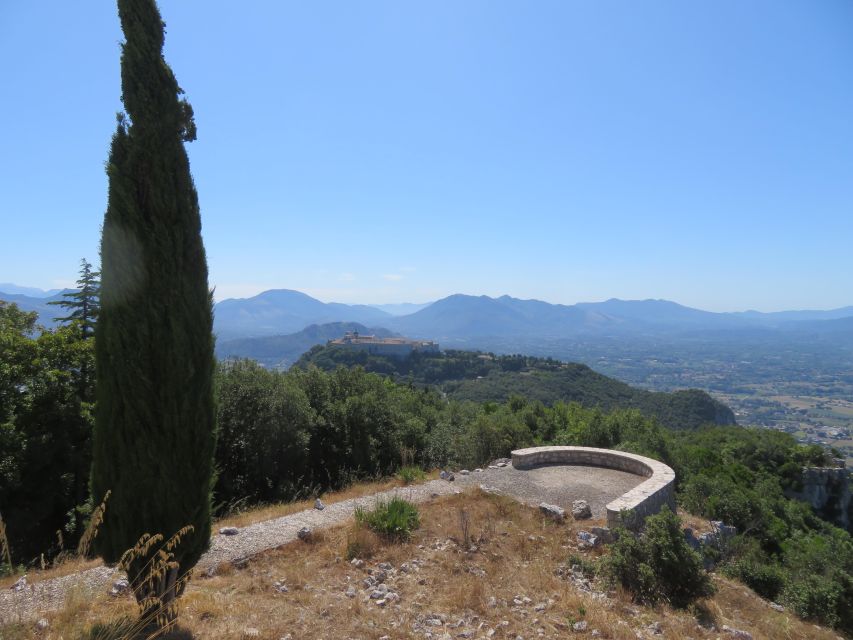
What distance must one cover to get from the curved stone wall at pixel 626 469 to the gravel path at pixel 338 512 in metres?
0.30

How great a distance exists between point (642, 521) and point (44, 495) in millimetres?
13752

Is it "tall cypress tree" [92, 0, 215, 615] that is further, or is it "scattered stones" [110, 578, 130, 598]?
"scattered stones" [110, 578, 130, 598]

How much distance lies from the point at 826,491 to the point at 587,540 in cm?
3038

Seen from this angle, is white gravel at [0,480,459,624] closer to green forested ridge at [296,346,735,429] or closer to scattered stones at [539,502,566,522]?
scattered stones at [539,502,566,522]

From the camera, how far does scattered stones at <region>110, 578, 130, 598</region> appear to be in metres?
5.03

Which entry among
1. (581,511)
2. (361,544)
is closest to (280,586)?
(361,544)

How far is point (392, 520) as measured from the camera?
7.00 meters

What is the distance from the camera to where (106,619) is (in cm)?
426

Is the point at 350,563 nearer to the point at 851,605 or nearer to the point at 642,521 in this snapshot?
the point at 642,521

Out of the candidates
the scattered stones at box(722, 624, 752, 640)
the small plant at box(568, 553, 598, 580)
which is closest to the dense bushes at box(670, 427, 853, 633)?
the scattered stones at box(722, 624, 752, 640)

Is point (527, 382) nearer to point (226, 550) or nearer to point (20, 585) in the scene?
point (226, 550)

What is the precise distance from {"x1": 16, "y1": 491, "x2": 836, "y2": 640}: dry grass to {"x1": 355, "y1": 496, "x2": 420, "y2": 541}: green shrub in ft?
0.75

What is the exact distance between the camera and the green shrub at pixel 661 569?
226 inches

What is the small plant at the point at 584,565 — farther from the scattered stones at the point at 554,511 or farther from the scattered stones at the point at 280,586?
the scattered stones at the point at 280,586
